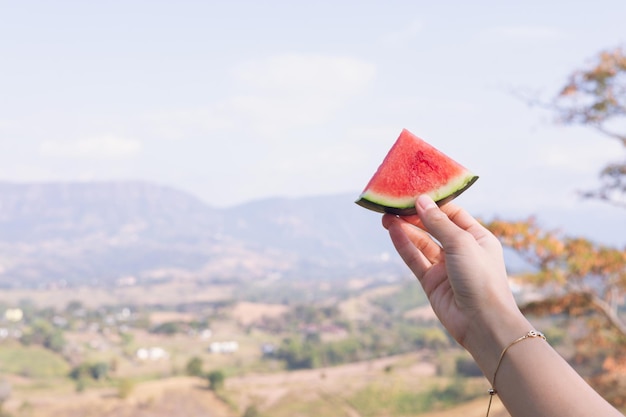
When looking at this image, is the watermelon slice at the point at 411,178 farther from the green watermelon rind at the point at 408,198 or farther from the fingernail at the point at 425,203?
the fingernail at the point at 425,203

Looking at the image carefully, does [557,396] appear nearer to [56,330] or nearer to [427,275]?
[427,275]

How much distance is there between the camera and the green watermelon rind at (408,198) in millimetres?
1541

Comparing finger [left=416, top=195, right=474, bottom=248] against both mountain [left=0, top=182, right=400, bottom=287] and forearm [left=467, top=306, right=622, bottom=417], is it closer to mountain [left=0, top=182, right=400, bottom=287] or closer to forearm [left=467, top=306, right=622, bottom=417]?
forearm [left=467, top=306, right=622, bottom=417]

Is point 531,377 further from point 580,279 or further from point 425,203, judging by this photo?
point 580,279

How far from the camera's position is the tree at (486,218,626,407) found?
6352 mm

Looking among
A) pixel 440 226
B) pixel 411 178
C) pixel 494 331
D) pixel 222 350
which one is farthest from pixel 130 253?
pixel 494 331

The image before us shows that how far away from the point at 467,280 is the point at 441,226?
110 millimetres

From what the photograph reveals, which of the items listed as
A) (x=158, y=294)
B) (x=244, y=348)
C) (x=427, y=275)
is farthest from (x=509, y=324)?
(x=158, y=294)

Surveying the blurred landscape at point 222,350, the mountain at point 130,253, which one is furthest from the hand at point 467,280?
the mountain at point 130,253

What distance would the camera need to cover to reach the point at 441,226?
1.27 metres

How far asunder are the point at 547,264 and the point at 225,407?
2747 cm

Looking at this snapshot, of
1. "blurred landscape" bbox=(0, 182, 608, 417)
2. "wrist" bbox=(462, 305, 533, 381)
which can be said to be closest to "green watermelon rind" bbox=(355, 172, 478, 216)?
"wrist" bbox=(462, 305, 533, 381)

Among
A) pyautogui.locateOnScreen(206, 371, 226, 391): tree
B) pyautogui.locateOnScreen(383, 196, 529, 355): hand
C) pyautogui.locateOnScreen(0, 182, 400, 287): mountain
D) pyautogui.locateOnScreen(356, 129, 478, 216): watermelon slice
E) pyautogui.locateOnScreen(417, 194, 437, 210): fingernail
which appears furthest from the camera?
pyautogui.locateOnScreen(0, 182, 400, 287): mountain

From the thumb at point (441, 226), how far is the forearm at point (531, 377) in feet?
0.51
